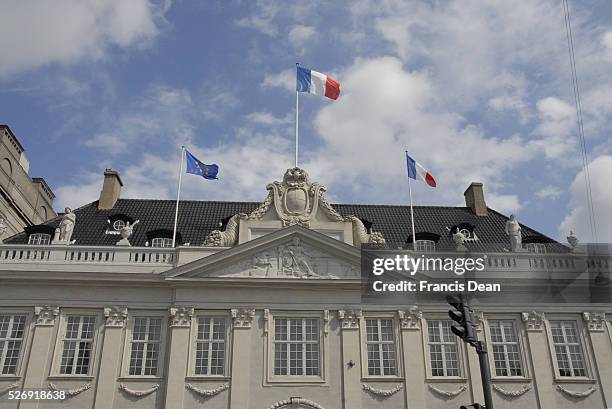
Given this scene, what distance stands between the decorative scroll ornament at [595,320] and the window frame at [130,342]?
19428mm

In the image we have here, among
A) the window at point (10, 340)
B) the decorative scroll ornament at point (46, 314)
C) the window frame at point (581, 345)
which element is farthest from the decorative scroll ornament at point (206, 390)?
the window frame at point (581, 345)

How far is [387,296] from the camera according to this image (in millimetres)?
28000

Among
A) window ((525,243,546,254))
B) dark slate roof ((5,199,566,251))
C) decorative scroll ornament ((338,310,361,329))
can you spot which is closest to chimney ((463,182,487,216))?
dark slate roof ((5,199,566,251))

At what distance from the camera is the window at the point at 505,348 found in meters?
26.9

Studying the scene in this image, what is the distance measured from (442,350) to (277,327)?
25.0ft

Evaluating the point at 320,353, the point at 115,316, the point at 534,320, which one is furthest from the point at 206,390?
the point at 534,320

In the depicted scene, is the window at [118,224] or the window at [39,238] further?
the window at [118,224]

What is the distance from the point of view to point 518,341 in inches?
1085

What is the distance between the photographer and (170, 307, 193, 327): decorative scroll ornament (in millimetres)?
26656

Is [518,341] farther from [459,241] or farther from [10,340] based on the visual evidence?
[10,340]

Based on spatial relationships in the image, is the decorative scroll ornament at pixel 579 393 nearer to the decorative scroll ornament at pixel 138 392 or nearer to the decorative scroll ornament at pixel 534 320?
the decorative scroll ornament at pixel 534 320

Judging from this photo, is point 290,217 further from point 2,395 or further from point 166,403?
point 2,395


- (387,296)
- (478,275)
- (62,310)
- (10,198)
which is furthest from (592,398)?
(10,198)

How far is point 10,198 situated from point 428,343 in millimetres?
26409
